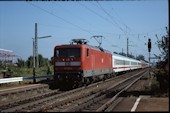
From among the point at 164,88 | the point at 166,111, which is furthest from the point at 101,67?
the point at 166,111

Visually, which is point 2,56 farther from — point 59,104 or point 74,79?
point 59,104

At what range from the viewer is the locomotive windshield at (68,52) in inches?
974

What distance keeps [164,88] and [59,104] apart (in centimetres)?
553

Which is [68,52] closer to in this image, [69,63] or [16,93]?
[69,63]

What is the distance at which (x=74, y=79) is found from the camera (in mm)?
24594

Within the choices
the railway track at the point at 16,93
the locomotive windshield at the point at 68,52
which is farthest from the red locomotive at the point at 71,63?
the railway track at the point at 16,93

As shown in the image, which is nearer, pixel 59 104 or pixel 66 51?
pixel 59 104

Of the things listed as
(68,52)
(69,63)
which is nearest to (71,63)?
(69,63)

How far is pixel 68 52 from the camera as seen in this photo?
81.7 feet

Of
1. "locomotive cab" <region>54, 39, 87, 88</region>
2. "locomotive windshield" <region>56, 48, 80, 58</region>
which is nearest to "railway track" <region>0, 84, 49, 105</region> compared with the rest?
"locomotive cab" <region>54, 39, 87, 88</region>

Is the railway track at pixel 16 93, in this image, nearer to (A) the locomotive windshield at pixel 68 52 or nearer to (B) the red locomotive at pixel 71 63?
(B) the red locomotive at pixel 71 63

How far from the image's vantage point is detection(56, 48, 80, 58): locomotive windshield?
24.7 metres

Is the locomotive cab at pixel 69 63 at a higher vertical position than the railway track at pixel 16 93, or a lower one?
higher

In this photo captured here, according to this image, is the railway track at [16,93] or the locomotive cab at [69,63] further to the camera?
the locomotive cab at [69,63]
